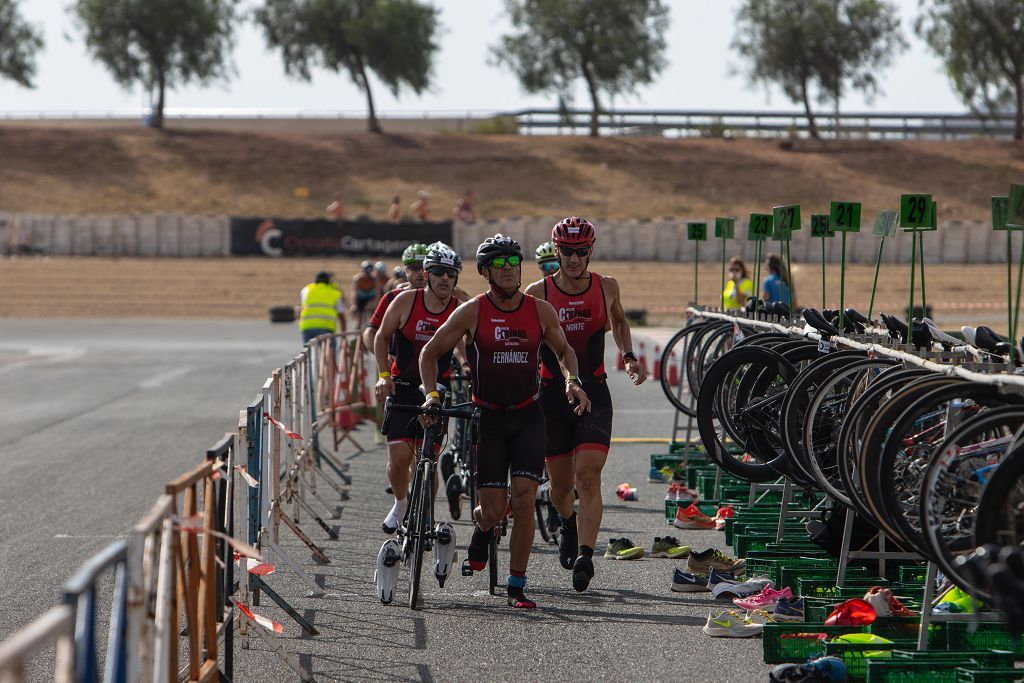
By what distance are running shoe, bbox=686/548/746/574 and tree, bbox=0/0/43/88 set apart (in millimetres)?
75804

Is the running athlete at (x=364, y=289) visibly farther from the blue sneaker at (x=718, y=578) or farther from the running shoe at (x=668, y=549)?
the blue sneaker at (x=718, y=578)

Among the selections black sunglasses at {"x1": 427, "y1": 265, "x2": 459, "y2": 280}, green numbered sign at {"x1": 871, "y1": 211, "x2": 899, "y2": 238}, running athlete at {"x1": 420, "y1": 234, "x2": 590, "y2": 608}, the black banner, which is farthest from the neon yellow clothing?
the black banner

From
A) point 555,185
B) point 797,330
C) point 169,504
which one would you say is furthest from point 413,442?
point 555,185

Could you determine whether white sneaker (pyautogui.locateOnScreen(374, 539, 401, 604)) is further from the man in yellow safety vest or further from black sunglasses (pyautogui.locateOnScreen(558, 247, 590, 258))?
the man in yellow safety vest

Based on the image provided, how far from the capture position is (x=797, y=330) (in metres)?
9.74

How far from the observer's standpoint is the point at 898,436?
6277 millimetres

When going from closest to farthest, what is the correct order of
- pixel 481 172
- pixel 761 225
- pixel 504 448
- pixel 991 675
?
pixel 991 675, pixel 504 448, pixel 761 225, pixel 481 172

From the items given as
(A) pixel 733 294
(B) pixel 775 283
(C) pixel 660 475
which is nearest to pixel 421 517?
(C) pixel 660 475

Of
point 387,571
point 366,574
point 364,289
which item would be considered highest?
point 364,289

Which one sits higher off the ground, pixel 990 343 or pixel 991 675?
pixel 990 343

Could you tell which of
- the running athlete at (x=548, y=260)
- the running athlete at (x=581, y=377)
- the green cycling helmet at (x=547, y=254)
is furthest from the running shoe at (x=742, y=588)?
the green cycling helmet at (x=547, y=254)

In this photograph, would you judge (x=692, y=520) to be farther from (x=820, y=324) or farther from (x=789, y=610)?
(x=789, y=610)

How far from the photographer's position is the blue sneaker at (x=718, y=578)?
8133mm

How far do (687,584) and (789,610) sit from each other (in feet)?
3.25
